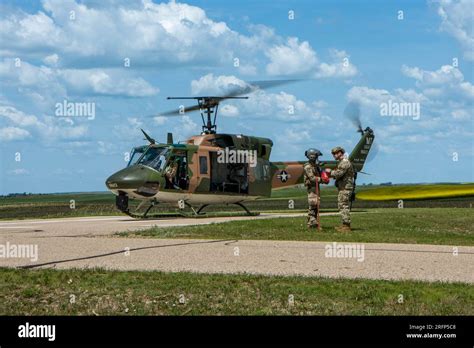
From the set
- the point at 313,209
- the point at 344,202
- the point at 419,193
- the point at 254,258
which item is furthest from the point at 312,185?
the point at 419,193

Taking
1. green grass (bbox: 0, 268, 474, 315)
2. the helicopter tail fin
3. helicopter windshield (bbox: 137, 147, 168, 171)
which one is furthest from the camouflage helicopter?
green grass (bbox: 0, 268, 474, 315)

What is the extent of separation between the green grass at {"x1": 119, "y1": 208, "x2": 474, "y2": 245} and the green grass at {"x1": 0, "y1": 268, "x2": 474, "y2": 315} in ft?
24.8

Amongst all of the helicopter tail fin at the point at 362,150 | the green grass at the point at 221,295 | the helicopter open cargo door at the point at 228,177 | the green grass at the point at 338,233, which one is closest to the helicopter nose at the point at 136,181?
the helicopter open cargo door at the point at 228,177

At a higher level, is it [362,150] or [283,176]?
[362,150]

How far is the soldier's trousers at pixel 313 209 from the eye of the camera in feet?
71.7

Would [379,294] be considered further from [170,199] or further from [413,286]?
[170,199]

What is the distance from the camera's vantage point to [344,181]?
2088cm

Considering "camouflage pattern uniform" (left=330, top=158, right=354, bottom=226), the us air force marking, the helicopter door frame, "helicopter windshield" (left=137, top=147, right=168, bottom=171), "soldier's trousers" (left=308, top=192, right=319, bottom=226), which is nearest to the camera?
"camouflage pattern uniform" (left=330, top=158, right=354, bottom=226)

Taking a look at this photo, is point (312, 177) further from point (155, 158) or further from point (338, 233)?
point (155, 158)

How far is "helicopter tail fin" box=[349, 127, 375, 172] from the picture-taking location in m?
40.0

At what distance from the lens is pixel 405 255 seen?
53.0 ft

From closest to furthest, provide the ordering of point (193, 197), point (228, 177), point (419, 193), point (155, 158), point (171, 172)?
point (155, 158)
point (171, 172)
point (193, 197)
point (228, 177)
point (419, 193)

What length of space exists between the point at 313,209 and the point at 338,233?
4.86 ft

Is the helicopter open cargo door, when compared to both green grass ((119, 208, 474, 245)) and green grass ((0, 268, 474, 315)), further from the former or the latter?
green grass ((0, 268, 474, 315))
